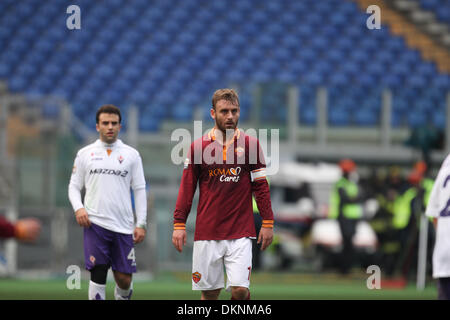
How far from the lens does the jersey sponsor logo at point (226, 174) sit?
5.53 meters

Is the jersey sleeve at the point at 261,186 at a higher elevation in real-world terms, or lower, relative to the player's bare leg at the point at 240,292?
higher

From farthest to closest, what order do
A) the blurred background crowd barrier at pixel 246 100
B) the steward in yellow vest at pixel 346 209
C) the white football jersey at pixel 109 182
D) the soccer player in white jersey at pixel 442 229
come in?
the blurred background crowd barrier at pixel 246 100 < the steward in yellow vest at pixel 346 209 < the white football jersey at pixel 109 182 < the soccer player in white jersey at pixel 442 229

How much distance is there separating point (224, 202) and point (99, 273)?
5.23 ft

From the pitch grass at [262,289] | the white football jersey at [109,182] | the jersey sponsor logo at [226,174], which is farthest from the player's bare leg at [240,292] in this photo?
the pitch grass at [262,289]

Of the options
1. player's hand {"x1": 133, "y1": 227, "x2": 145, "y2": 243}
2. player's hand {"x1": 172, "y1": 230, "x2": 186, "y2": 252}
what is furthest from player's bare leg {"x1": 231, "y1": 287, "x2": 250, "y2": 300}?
player's hand {"x1": 133, "y1": 227, "x2": 145, "y2": 243}

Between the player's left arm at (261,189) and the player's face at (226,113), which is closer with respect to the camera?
the player's face at (226,113)

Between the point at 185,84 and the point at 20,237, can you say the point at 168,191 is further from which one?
the point at 20,237

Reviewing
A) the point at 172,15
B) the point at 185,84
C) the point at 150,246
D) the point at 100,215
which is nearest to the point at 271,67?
the point at 185,84

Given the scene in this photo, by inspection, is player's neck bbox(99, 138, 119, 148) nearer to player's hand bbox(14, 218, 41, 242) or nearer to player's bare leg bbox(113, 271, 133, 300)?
player's bare leg bbox(113, 271, 133, 300)

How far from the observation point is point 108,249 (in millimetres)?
6633

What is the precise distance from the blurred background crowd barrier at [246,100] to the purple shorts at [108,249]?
22.5ft

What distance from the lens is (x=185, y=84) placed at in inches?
790

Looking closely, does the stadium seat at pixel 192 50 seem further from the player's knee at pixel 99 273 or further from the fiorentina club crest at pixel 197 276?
the fiorentina club crest at pixel 197 276

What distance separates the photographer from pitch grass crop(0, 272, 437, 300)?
946 centimetres
